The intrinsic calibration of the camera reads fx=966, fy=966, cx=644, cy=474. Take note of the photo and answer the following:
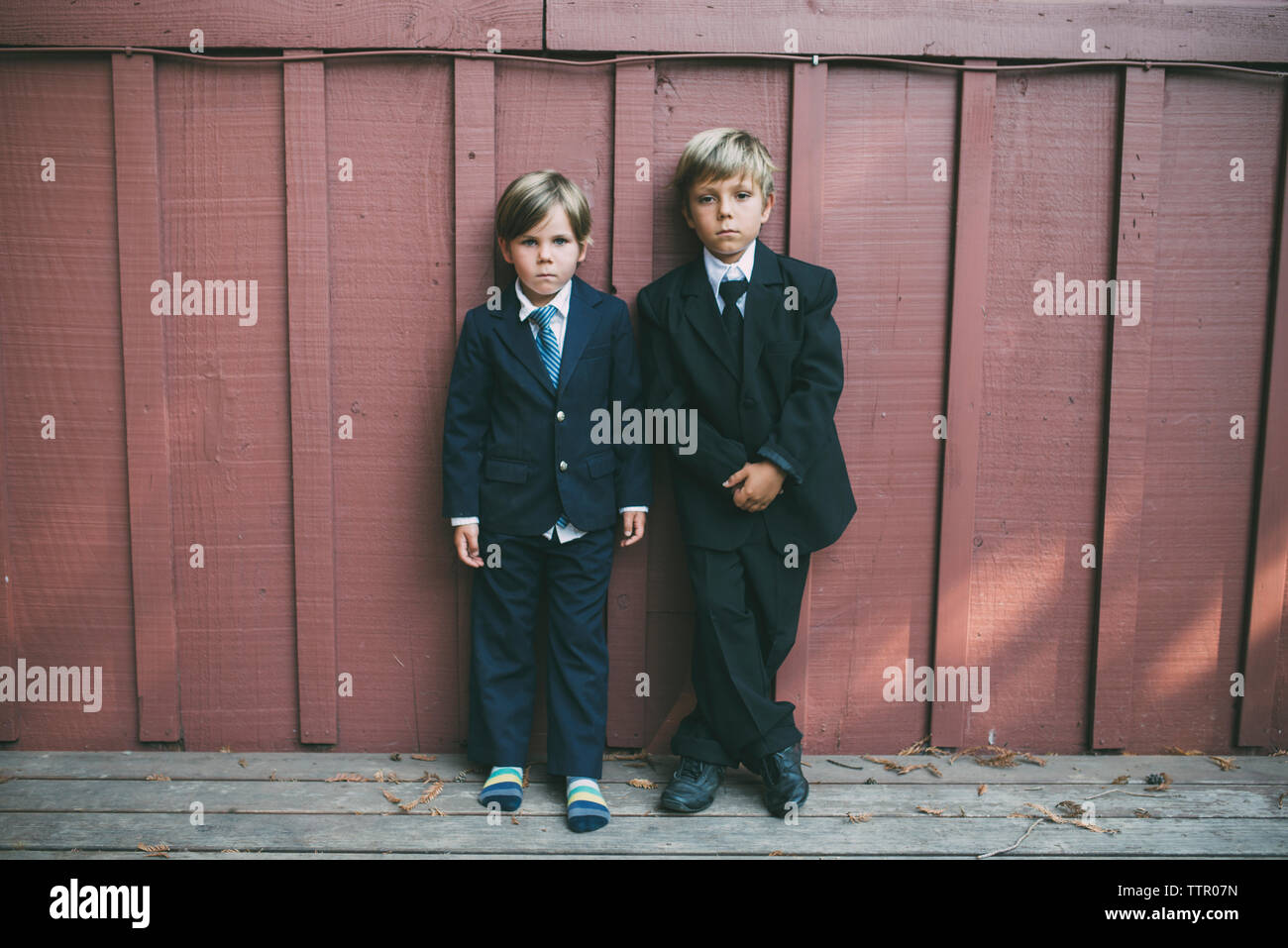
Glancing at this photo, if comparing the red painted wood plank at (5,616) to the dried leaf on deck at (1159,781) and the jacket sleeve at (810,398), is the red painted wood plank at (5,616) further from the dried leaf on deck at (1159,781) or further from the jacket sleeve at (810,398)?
the dried leaf on deck at (1159,781)

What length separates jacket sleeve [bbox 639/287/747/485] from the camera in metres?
2.62

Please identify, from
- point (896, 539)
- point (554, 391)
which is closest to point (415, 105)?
point (554, 391)

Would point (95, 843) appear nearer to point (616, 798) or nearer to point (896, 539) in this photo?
point (616, 798)

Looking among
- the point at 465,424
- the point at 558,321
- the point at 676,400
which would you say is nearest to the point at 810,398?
the point at 676,400

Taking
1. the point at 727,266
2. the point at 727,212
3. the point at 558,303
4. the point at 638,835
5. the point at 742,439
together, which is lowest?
the point at 638,835

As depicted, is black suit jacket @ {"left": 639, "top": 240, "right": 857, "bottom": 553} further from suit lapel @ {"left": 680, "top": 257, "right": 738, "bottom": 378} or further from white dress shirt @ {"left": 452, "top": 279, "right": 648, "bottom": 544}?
white dress shirt @ {"left": 452, "top": 279, "right": 648, "bottom": 544}

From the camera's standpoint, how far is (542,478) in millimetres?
2668

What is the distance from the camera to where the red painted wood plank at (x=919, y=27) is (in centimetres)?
274

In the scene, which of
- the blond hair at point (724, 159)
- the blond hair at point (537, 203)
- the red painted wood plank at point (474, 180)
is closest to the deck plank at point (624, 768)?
the red painted wood plank at point (474, 180)

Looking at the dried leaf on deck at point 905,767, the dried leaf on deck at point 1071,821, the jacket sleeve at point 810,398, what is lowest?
the dried leaf on deck at point 1071,821

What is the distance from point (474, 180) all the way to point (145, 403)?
1.18m

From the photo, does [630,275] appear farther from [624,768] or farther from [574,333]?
[624,768]

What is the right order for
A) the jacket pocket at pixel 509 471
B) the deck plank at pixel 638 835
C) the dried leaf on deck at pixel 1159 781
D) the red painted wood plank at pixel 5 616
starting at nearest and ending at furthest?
1. the deck plank at pixel 638 835
2. the jacket pocket at pixel 509 471
3. the dried leaf on deck at pixel 1159 781
4. the red painted wood plank at pixel 5 616

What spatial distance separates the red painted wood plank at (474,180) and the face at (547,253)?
201 mm
